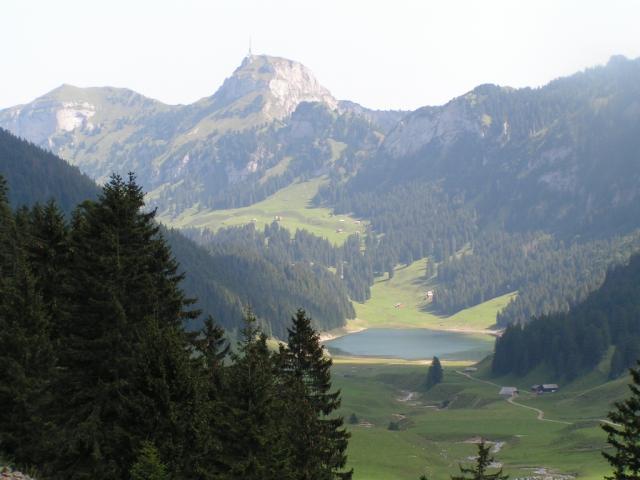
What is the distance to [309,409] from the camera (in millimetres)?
44312

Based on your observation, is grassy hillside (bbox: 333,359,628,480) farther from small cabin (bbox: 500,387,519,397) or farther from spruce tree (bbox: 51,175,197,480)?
Result: spruce tree (bbox: 51,175,197,480)

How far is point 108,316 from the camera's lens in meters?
35.8

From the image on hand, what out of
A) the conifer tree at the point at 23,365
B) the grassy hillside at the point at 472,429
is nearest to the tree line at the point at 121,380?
the conifer tree at the point at 23,365

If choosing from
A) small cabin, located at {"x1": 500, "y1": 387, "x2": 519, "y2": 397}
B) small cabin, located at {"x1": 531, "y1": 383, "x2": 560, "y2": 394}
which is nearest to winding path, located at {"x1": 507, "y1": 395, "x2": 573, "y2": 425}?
small cabin, located at {"x1": 500, "y1": 387, "x2": 519, "y2": 397}

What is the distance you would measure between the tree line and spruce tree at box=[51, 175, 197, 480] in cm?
6

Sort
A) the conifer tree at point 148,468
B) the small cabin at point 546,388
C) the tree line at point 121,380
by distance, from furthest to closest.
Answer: the small cabin at point 546,388 < the tree line at point 121,380 < the conifer tree at point 148,468

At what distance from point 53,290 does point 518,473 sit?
3137 inches

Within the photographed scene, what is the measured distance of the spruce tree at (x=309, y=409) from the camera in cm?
4381

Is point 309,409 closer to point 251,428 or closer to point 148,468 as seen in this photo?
point 251,428

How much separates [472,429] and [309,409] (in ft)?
342

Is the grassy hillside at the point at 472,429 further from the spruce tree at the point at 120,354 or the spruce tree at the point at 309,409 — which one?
the spruce tree at the point at 120,354

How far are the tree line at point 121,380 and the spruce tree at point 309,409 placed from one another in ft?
6.88

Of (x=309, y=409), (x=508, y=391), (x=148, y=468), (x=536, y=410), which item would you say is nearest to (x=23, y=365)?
(x=148, y=468)

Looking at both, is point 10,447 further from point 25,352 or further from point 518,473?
point 518,473
